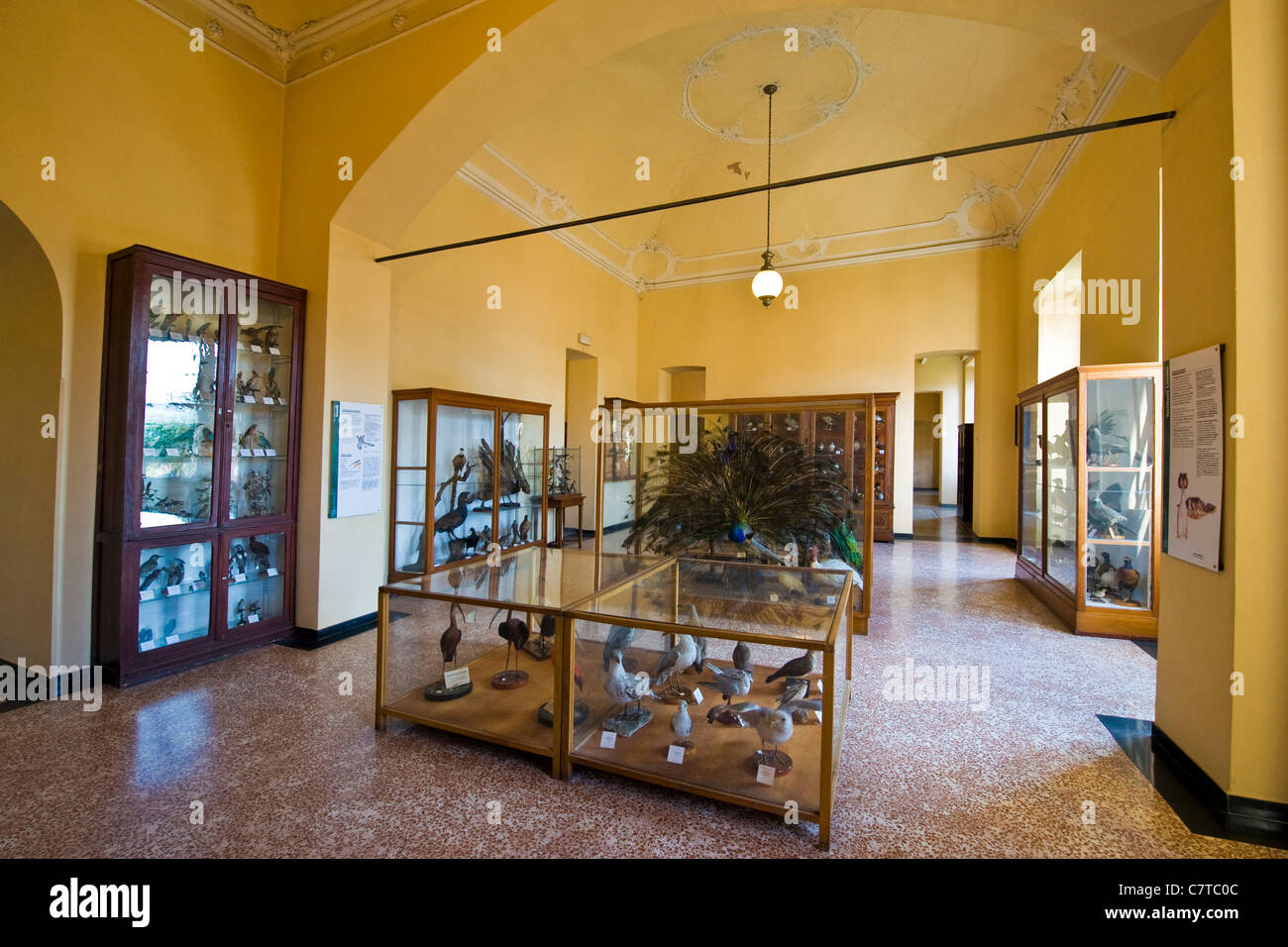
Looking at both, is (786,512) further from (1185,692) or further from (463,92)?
(463,92)

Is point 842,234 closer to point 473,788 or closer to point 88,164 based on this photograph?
point 88,164

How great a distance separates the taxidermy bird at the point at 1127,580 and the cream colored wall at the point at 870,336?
4.64 meters

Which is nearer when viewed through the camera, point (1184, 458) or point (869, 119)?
point (1184, 458)

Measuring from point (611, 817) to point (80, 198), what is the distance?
4.42 m

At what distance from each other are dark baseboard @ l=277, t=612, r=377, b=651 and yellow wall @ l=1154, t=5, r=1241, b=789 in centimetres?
485

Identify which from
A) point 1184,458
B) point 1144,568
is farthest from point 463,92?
point 1144,568

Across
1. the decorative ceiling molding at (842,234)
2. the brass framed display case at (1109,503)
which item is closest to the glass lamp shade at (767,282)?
the decorative ceiling molding at (842,234)

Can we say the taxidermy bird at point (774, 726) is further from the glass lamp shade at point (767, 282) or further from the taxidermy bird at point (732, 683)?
the glass lamp shade at point (767, 282)

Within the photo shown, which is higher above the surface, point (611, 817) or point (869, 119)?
point (869, 119)

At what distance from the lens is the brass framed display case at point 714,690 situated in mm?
1925

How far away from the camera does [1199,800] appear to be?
2.12m

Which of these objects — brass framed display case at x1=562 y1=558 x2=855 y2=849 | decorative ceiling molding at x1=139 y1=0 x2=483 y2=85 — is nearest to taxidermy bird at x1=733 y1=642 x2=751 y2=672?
brass framed display case at x1=562 y1=558 x2=855 y2=849

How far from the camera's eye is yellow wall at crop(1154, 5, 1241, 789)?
2.03 meters
